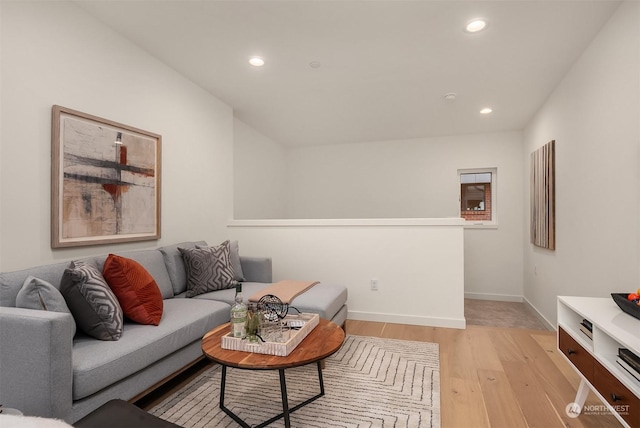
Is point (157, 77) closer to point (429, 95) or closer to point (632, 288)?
point (429, 95)

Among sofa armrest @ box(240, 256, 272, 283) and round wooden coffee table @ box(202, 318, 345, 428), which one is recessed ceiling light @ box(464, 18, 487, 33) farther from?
sofa armrest @ box(240, 256, 272, 283)

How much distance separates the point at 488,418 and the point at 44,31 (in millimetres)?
3481

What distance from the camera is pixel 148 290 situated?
81.7 inches

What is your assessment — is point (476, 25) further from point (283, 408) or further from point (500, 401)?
point (283, 408)

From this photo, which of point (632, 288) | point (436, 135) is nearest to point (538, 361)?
point (632, 288)

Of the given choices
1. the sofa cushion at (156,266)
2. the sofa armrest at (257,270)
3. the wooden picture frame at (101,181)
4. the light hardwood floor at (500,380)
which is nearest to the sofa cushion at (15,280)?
the wooden picture frame at (101,181)

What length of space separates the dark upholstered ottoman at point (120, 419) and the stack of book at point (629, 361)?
1731mm

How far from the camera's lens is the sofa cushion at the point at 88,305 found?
1.75 meters

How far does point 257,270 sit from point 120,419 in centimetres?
220

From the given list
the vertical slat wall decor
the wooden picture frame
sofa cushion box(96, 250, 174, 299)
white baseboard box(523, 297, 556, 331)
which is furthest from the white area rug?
the vertical slat wall decor

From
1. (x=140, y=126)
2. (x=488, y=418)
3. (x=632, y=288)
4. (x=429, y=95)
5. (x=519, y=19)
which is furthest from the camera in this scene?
(x=429, y=95)

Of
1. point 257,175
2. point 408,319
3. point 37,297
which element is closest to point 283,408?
point 37,297

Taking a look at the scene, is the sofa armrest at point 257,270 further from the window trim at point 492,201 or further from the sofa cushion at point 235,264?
the window trim at point 492,201

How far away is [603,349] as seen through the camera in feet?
5.10
